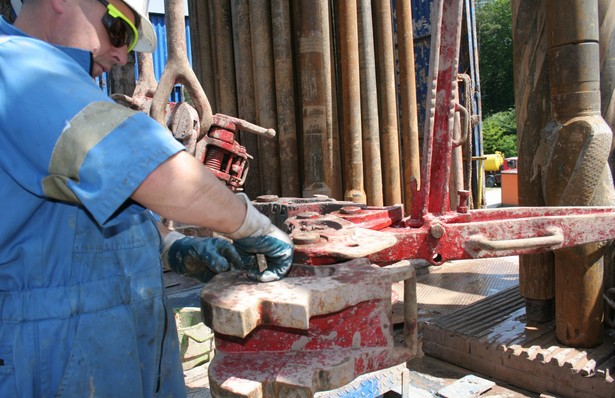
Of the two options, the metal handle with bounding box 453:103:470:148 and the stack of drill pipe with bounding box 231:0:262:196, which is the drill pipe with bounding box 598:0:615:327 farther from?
the stack of drill pipe with bounding box 231:0:262:196

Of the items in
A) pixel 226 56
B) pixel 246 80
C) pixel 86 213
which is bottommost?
pixel 86 213

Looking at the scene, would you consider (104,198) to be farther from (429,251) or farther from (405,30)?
(405,30)

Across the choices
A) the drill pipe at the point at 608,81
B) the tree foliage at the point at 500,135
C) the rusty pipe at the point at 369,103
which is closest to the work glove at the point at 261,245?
the drill pipe at the point at 608,81

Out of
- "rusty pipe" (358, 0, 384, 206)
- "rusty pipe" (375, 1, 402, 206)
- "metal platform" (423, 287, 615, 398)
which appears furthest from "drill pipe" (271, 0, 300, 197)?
"metal platform" (423, 287, 615, 398)

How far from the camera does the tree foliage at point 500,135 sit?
1165 inches

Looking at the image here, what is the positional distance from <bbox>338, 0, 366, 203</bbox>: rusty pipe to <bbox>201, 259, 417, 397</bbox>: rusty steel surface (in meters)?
4.33

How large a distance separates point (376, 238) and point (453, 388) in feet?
5.39

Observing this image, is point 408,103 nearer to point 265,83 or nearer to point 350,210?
point 265,83

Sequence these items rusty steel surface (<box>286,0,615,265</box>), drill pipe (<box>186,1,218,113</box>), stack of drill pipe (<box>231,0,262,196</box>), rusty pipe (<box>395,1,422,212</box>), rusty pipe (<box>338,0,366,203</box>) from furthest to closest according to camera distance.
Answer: drill pipe (<box>186,1,218,113</box>) → rusty pipe (<box>395,1,422,212</box>) → stack of drill pipe (<box>231,0,262,196</box>) → rusty pipe (<box>338,0,366,203</box>) → rusty steel surface (<box>286,0,615,265</box>)

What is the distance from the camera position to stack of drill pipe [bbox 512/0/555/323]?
3582 mm

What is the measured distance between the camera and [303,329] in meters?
1.59

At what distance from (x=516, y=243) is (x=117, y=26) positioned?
2.03 m

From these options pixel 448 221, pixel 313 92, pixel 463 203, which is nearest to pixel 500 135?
pixel 313 92

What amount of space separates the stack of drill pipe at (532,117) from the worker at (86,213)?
8.48ft
